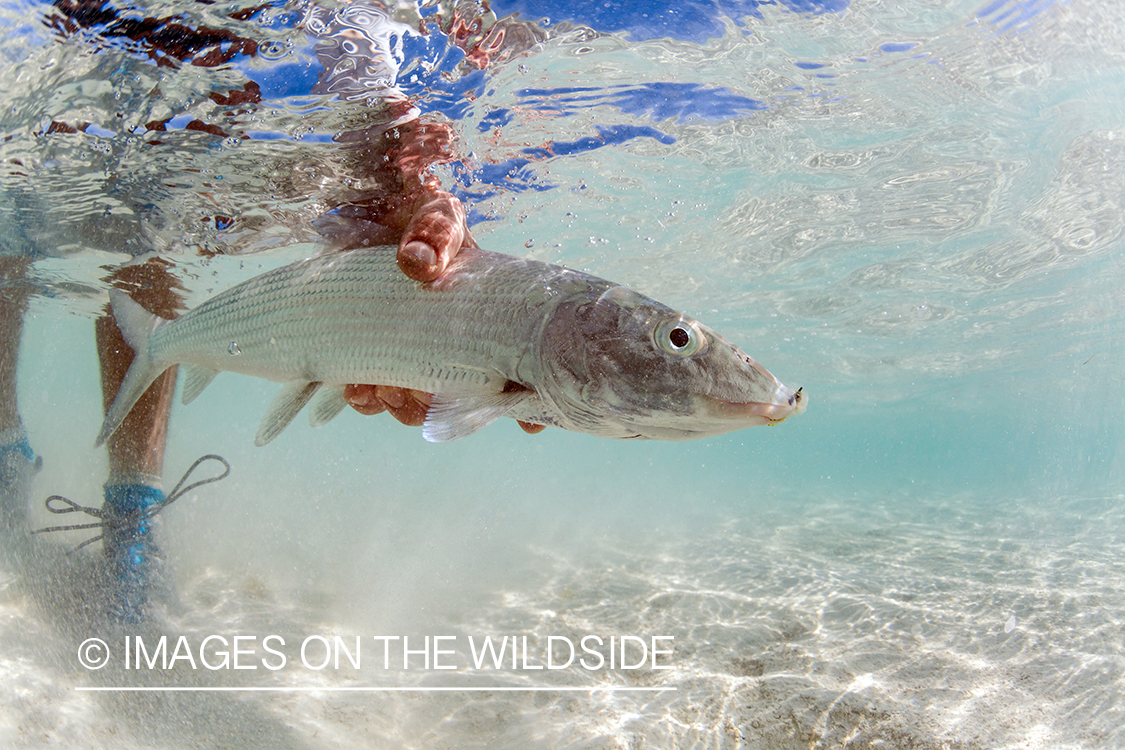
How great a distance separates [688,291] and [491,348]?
16.9 meters

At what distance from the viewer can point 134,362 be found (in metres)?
4.79

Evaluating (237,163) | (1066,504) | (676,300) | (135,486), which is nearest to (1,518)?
(135,486)

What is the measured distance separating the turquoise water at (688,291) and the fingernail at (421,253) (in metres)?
3.85

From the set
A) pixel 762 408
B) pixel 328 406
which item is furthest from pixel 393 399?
pixel 762 408

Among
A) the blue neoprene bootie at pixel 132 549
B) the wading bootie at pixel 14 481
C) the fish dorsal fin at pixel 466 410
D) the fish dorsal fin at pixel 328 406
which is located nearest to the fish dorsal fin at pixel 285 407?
the fish dorsal fin at pixel 328 406

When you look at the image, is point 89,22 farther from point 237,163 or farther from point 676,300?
point 676,300

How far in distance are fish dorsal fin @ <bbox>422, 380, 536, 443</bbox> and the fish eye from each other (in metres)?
0.69

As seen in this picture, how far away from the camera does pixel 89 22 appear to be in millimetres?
4812

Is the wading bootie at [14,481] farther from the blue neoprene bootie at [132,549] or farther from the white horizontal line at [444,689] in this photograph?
the white horizontal line at [444,689]

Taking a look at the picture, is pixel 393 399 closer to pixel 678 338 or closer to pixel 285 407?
pixel 285 407

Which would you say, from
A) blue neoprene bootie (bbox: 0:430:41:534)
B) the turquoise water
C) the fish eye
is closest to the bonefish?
the fish eye

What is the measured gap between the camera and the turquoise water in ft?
16.0

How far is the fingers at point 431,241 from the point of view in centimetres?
288

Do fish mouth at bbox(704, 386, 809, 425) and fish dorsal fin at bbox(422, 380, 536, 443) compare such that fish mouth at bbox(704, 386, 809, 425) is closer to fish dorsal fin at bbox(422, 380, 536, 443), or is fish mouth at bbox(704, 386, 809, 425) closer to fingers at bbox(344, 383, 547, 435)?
fish dorsal fin at bbox(422, 380, 536, 443)
